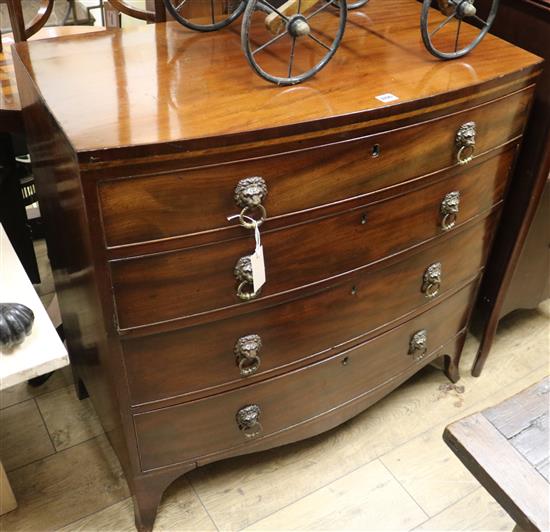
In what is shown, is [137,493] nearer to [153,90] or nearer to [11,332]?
[11,332]

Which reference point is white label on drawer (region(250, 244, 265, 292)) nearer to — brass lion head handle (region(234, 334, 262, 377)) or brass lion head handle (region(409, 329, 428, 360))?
brass lion head handle (region(234, 334, 262, 377))

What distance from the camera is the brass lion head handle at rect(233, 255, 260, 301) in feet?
3.58

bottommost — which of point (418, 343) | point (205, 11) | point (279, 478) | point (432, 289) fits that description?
Answer: point (279, 478)

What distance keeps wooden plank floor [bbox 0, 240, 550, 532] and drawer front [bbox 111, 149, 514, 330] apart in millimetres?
602

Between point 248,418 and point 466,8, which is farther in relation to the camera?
point 248,418

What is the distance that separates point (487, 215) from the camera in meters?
1.45

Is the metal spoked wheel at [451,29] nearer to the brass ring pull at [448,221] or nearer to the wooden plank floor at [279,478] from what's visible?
the brass ring pull at [448,221]

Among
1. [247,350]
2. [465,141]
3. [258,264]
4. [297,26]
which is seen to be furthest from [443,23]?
[247,350]

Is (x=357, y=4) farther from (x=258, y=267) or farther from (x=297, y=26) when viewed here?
(x=258, y=267)

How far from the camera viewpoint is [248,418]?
134 centimetres

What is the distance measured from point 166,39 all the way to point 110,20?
613 mm

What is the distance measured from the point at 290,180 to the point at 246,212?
0.28 feet

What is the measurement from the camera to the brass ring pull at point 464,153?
123cm

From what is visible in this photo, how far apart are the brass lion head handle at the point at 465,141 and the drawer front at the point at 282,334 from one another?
0.20 meters
